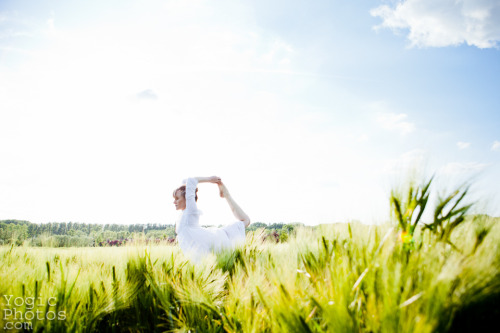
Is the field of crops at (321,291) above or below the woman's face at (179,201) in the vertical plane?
below

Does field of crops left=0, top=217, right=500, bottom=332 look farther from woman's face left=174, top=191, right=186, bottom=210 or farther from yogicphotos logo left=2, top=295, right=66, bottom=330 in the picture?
woman's face left=174, top=191, right=186, bottom=210

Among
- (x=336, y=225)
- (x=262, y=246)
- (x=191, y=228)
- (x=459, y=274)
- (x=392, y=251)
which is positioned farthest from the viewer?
(x=191, y=228)

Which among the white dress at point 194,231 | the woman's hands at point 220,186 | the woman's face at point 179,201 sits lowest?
the white dress at point 194,231

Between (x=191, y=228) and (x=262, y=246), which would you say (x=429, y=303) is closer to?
(x=262, y=246)

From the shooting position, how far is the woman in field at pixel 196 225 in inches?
177

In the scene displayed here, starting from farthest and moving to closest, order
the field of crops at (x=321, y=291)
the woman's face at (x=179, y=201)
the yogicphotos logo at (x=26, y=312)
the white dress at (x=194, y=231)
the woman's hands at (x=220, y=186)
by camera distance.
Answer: the woman's hands at (x=220, y=186) → the woman's face at (x=179, y=201) → the white dress at (x=194, y=231) → the yogicphotos logo at (x=26, y=312) → the field of crops at (x=321, y=291)

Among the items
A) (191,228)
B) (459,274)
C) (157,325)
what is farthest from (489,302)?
(191,228)

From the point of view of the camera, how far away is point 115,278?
6.56 feet

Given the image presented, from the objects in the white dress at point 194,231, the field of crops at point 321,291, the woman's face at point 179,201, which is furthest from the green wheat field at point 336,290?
the woman's face at point 179,201

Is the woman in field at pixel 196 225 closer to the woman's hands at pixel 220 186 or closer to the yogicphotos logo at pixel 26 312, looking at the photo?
the woman's hands at pixel 220 186

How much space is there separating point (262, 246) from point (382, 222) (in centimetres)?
233

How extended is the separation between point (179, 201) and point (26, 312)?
12.4ft


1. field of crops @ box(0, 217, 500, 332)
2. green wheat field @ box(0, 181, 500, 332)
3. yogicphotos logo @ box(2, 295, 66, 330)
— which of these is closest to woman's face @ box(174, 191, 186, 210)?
field of crops @ box(0, 217, 500, 332)

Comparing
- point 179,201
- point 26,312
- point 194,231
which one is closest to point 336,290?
point 26,312
